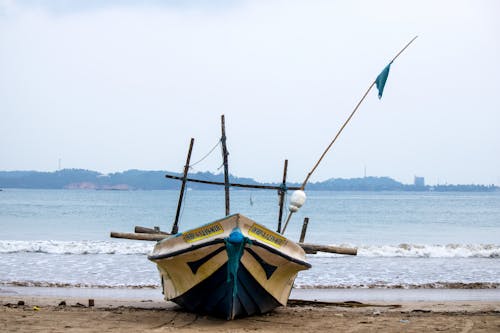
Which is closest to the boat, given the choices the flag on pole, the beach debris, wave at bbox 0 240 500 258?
the beach debris

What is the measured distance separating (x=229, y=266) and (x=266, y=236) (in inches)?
27.1

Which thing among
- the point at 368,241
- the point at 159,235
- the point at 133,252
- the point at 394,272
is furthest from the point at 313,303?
the point at 368,241

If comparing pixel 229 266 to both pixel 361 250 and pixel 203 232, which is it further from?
pixel 361 250

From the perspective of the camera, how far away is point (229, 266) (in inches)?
355

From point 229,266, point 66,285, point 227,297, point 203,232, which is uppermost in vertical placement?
point 203,232

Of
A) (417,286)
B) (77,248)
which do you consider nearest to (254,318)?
(417,286)

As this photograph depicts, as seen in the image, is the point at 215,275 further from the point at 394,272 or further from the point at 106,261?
the point at 106,261

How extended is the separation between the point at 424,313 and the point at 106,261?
12.0 metres

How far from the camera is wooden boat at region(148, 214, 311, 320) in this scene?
29.6ft

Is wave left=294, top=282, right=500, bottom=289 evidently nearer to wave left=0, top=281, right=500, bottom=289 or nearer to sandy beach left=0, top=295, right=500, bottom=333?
wave left=0, top=281, right=500, bottom=289

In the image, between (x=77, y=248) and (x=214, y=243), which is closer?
(x=214, y=243)

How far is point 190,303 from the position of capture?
1002 cm

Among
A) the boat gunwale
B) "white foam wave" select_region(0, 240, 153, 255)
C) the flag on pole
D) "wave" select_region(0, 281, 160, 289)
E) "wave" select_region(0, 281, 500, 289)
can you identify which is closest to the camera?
the boat gunwale

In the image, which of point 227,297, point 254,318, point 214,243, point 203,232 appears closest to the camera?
point 214,243
